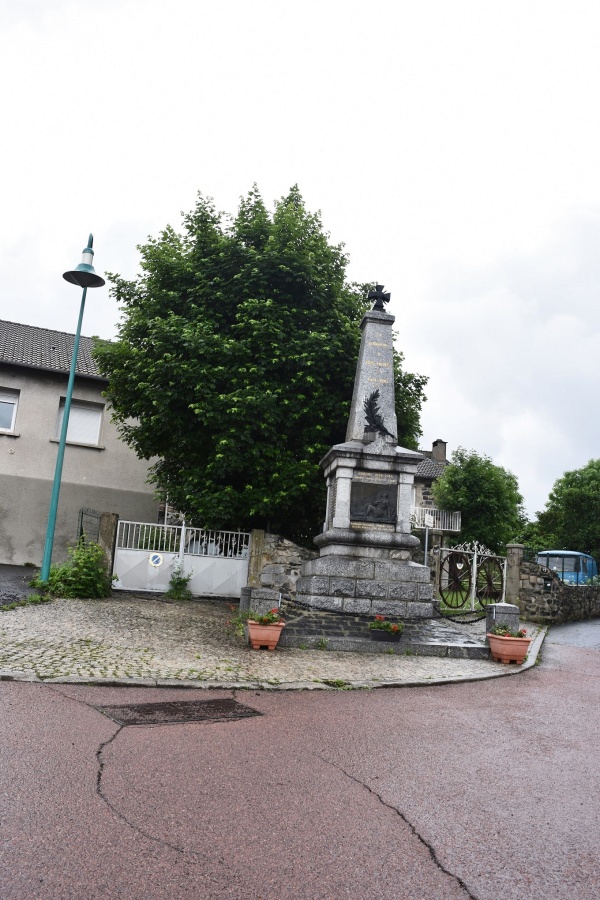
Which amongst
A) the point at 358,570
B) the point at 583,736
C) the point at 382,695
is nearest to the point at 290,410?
the point at 358,570

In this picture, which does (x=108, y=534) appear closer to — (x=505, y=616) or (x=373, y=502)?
(x=373, y=502)

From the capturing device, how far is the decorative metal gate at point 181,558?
50.8 feet

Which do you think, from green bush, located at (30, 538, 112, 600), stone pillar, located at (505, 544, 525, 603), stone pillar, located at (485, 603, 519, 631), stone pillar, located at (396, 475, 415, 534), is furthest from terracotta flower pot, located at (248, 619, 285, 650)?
stone pillar, located at (505, 544, 525, 603)

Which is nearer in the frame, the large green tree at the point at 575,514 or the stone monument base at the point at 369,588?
the stone monument base at the point at 369,588

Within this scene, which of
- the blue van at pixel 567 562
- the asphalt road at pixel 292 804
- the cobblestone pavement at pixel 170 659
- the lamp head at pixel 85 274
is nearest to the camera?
the asphalt road at pixel 292 804

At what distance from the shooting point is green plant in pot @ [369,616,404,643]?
1022cm

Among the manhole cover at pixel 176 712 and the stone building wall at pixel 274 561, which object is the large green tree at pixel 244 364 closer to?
the stone building wall at pixel 274 561

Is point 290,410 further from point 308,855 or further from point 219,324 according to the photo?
point 308,855

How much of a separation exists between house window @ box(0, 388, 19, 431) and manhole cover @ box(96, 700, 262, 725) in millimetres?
16169

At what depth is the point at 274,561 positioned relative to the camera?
51.8ft

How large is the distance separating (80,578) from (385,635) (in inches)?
244

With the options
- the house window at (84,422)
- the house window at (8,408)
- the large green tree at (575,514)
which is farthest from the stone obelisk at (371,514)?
the large green tree at (575,514)

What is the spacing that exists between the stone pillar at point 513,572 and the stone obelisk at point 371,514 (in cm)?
614

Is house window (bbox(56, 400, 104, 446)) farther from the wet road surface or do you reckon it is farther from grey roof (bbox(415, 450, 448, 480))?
grey roof (bbox(415, 450, 448, 480))
